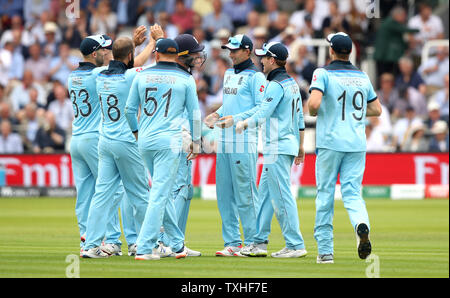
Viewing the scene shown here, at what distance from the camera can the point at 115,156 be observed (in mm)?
10672

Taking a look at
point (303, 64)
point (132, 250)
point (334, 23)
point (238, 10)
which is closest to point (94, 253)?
point (132, 250)

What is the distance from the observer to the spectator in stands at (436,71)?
25.0m

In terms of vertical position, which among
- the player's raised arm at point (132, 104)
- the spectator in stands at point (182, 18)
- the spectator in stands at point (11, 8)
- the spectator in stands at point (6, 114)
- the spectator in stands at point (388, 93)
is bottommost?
the spectator in stands at point (6, 114)

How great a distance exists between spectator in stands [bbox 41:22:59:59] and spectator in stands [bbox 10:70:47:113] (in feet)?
4.32

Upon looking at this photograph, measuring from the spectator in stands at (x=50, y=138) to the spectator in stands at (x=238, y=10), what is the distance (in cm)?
679

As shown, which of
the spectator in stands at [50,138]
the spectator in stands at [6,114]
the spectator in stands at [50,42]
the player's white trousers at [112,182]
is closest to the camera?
the player's white trousers at [112,182]

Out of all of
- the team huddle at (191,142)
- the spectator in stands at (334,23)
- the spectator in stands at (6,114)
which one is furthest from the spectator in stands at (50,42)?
the team huddle at (191,142)

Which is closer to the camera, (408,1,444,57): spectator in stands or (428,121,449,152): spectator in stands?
(428,121,449,152): spectator in stands

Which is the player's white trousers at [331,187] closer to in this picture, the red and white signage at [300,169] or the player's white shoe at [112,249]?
the player's white shoe at [112,249]

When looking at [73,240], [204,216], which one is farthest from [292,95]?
[204,216]

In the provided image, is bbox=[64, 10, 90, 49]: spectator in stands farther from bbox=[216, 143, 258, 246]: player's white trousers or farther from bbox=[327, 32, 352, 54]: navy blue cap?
bbox=[327, 32, 352, 54]: navy blue cap

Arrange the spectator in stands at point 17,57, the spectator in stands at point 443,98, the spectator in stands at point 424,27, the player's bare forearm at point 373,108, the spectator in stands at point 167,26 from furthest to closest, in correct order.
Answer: the spectator in stands at point 17,57, the spectator in stands at point 167,26, the spectator in stands at point 424,27, the spectator in stands at point 443,98, the player's bare forearm at point 373,108

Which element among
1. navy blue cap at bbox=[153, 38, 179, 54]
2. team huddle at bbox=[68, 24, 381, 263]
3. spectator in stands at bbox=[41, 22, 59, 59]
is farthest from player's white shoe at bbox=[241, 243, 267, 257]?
spectator in stands at bbox=[41, 22, 59, 59]

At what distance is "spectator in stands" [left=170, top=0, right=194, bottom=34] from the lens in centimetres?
2714
